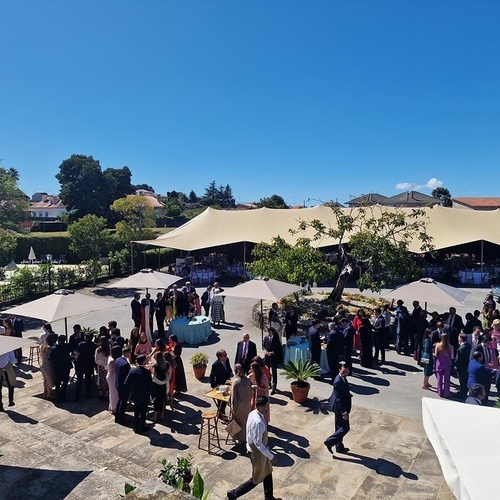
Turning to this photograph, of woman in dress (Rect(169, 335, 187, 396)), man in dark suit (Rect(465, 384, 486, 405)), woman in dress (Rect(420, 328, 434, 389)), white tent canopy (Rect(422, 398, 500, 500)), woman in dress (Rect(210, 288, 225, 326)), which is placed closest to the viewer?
white tent canopy (Rect(422, 398, 500, 500))

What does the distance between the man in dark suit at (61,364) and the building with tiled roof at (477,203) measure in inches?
2907

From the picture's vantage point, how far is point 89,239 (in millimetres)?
22656

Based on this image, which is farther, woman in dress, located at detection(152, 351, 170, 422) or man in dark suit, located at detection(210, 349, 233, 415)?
man in dark suit, located at detection(210, 349, 233, 415)

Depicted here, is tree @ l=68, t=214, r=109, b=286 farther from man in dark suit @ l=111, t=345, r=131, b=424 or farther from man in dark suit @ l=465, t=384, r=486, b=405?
man in dark suit @ l=465, t=384, r=486, b=405

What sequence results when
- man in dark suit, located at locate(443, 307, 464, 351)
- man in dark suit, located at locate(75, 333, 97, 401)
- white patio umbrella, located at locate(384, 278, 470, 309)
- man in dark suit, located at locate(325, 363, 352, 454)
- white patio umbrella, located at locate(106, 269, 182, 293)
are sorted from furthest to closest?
white patio umbrella, located at locate(106, 269, 182, 293) → white patio umbrella, located at locate(384, 278, 470, 309) → man in dark suit, located at locate(443, 307, 464, 351) → man in dark suit, located at locate(75, 333, 97, 401) → man in dark suit, located at locate(325, 363, 352, 454)

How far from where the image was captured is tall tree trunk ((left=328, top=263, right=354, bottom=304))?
16.1 metres

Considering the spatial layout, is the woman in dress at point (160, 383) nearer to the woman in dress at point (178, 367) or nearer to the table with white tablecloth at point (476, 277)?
the woman in dress at point (178, 367)

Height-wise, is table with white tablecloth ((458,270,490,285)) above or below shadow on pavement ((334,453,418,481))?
above

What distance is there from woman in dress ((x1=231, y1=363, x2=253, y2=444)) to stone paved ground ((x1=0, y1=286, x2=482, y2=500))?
45 cm

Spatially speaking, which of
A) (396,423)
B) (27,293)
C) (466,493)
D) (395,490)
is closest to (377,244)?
(396,423)

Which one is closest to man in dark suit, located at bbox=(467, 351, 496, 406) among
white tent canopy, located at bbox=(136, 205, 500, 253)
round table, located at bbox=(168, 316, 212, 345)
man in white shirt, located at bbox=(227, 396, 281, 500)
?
man in white shirt, located at bbox=(227, 396, 281, 500)

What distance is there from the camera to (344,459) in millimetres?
6508

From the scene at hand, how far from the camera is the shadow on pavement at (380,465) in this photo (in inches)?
240

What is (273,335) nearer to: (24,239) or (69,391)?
(69,391)
